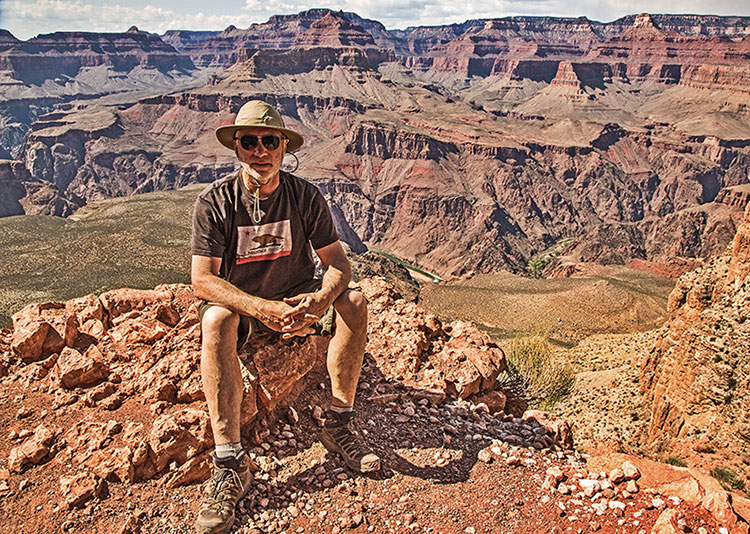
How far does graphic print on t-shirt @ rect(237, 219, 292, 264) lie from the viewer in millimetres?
6234

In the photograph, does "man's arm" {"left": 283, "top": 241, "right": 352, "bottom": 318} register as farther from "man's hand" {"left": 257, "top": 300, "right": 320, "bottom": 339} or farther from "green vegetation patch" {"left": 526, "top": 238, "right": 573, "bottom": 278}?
"green vegetation patch" {"left": 526, "top": 238, "right": 573, "bottom": 278}

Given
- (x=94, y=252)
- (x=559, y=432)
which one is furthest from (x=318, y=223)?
(x=94, y=252)

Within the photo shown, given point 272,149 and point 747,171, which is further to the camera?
point 747,171

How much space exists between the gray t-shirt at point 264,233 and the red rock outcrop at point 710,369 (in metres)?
9.68

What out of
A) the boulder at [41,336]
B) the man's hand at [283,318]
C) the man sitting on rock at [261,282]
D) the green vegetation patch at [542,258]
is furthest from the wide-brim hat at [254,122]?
the green vegetation patch at [542,258]

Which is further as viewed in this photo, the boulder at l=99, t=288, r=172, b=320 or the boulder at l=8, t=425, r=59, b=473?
the boulder at l=99, t=288, r=172, b=320

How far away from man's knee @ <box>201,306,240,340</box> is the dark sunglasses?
188 cm

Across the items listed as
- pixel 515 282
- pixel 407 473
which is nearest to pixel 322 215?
pixel 407 473

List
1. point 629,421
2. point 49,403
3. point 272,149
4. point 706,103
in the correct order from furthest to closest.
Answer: point 706,103, point 629,421, point 49,403, point 272,149

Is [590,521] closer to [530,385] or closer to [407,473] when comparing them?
[407,473]

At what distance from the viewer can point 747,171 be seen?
5305 inches

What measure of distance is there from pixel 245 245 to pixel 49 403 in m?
3.16

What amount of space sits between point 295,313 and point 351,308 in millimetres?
749

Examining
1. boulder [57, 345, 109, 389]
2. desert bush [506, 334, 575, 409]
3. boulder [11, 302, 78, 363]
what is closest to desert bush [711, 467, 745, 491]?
desert bush [506, 334, 575, 409]
